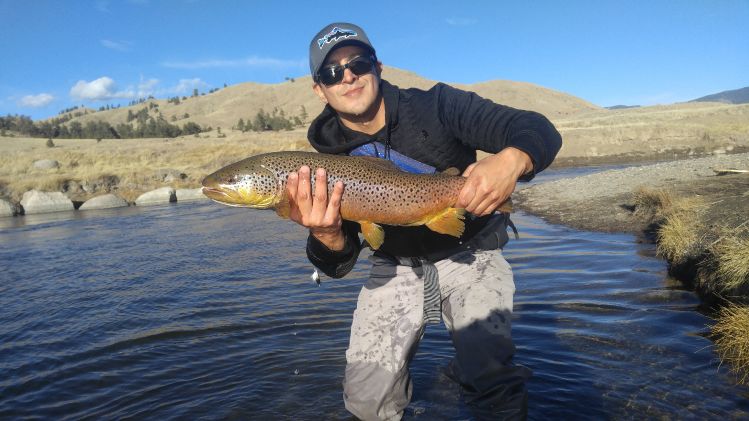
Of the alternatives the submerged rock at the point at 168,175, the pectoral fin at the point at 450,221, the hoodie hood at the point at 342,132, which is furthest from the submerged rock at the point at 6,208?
the pectoral fin at the point at 450,221

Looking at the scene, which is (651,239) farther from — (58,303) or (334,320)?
(58,303)

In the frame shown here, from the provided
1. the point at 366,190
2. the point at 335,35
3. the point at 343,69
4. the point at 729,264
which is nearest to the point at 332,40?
the point at 335,35

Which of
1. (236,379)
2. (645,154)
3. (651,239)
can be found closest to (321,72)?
(236,379)

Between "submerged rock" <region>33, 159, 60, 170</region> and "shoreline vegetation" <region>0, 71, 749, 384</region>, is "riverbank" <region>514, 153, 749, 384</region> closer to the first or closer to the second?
"shoreline vegetation" <region>0, 71, 749, 384</region>

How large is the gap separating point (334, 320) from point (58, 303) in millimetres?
4646

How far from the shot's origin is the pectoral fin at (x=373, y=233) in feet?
11.2

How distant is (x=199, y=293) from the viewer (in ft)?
27.9

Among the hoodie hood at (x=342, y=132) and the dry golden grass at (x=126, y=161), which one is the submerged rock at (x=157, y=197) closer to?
the dry golden grass at (x=126, y=161)

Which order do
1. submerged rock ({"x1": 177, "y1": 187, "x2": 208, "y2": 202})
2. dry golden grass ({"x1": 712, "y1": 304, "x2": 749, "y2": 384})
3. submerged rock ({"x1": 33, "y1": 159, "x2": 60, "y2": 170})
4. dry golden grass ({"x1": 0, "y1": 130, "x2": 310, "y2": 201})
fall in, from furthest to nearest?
submerged rock ({"x1": 33, "y1": 159, "x2": 60, "y2": 170}), dry golden grass ({"x1": 0, "y1": 130, "x2": 310, "y2": 201}), submerged rock ({"x1": 177, "y1": 187, "x2": 208, "y2": 202}), dry golden grass ({"x1": 712, "y1": 304, "x2": 749, "y2": 384})

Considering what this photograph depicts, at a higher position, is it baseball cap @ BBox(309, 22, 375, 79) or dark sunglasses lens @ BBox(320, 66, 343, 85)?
baseball cap @ BBox(309, 22, 375, 79)

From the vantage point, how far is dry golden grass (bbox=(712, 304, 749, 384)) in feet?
14.0

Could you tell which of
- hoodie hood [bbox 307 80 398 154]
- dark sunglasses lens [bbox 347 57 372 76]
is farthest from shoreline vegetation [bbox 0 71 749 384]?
dark sunglasses lens [bbox 347 57 372 76]

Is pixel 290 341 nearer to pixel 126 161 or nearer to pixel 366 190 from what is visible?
pixel 366 190

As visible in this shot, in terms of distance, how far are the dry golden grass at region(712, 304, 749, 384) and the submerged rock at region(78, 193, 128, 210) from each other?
26.6m
